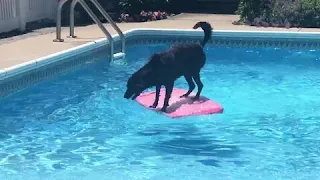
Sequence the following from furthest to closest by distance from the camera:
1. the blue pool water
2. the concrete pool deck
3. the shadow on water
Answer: the concrete pool deck → the shadow on water → the blue pool water

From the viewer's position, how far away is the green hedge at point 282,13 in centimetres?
1282

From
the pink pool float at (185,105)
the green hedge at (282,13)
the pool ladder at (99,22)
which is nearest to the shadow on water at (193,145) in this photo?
the pink pool float at (185,105)

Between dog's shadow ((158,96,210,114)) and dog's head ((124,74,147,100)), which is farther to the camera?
dog's shadow ((158,96,210,114))

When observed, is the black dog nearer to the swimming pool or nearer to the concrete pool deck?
the swimming pool

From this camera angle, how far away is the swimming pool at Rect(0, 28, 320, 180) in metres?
5.63

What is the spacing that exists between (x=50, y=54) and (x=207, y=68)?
262cm

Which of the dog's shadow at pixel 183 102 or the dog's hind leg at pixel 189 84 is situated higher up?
the dog's hind leg at pixel 189 84

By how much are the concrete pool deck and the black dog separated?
221cm

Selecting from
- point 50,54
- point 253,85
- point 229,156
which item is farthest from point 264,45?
point 229,156

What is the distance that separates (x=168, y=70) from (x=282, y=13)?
21.7ft

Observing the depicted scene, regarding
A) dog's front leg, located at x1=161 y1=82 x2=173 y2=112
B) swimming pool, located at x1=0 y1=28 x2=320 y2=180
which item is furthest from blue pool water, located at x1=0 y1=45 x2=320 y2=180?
dog's front leg, located at x1=161 y1=82 x2=173 y2=112

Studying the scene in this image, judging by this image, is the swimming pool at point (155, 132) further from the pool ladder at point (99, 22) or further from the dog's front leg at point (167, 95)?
the pool ladder at point (99, 22)

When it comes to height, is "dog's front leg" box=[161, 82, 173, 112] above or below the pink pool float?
above

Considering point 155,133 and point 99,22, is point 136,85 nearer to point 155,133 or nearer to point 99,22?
point 155,133
